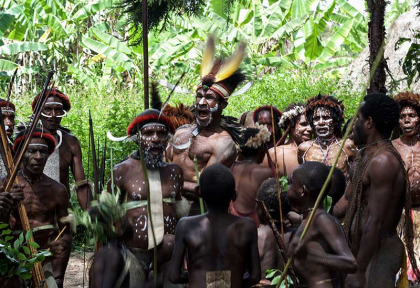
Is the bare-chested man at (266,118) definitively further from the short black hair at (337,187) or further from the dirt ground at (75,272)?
the short black hair at (337,187)

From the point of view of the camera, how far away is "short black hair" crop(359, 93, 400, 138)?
5.00 metres

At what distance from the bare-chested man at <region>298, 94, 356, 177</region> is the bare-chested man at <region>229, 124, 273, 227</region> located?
0.52 metres

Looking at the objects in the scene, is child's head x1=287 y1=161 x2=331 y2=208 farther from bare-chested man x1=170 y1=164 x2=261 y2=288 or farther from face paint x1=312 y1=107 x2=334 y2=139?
face paint x1=312 y1=107 x2=334 y2=139

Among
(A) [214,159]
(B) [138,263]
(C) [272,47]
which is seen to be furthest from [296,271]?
(C) [272,47]

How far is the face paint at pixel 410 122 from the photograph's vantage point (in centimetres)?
785

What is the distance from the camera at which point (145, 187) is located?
229 inches

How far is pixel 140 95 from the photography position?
16.1 m

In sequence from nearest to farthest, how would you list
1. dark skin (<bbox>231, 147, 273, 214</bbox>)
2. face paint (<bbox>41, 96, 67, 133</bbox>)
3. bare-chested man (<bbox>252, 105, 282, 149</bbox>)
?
A: dark skin (<bbox>231, 147, 273, 214</bbox>) → face paint (<bbox>41, 96, 67, 133</bbox>) → bare-chested man (<bbox>252, 105, 282, 149</bbox>)

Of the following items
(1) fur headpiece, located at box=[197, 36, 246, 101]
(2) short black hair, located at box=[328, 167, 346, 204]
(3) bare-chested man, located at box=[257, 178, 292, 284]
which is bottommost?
(3) bare-chested man, located at box=[257, 178, 292, 284]

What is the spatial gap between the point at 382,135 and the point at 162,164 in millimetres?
1746

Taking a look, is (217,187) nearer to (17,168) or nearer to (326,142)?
(17,168)

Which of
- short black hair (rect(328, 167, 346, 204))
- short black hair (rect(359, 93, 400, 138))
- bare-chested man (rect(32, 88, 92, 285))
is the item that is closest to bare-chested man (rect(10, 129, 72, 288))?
bare-chested man (rect(32, 88, 92, 285))

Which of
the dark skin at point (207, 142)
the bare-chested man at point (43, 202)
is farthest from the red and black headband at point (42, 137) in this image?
the dark skin at point (207, 142)

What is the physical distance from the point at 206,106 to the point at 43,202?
1652mm
